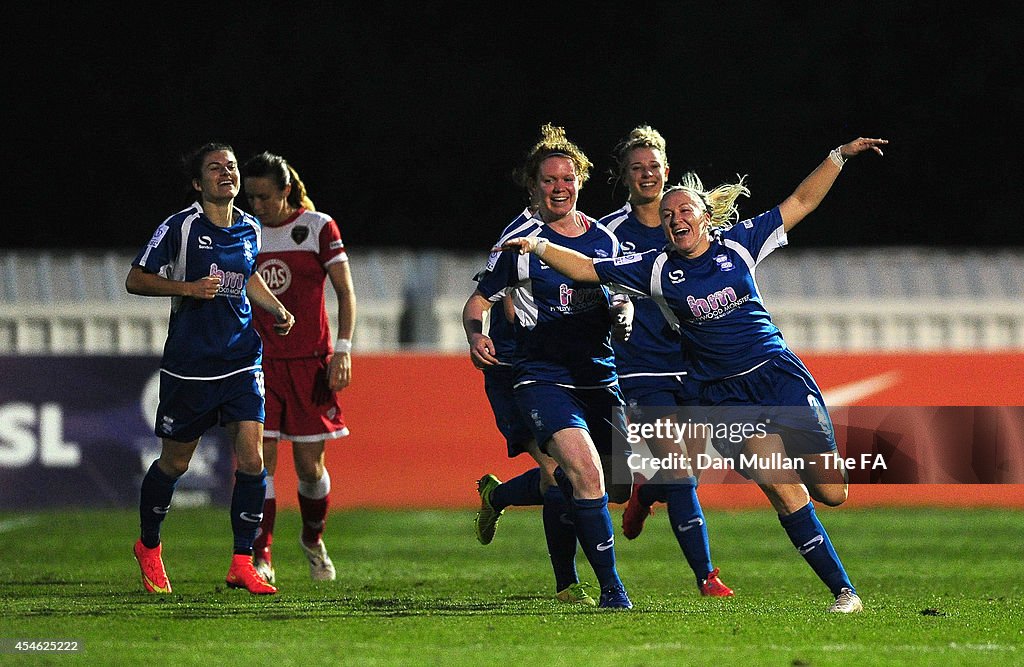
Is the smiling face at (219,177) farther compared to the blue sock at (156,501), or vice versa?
the blue sock at (156,501)

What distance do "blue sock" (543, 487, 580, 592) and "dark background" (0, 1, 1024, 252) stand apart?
13.4 metres

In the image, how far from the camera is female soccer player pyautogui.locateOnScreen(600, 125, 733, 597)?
6703mm

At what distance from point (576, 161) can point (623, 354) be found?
1089mm

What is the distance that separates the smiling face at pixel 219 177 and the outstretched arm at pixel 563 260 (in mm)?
1435

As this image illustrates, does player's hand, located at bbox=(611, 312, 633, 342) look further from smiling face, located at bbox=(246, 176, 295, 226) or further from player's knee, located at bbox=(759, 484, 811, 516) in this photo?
smiling face, located at bbox=(246, 176, 295, 226)

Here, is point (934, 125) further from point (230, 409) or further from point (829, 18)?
point (230, 409)

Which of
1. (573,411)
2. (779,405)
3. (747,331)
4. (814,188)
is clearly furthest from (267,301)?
(814,188)

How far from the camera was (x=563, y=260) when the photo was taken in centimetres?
611

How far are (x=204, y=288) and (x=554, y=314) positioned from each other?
1556 millimetres

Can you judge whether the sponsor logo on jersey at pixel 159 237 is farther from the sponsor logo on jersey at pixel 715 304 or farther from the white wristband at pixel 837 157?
the white wristband at pixel 837 157

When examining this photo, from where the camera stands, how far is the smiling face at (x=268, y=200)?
7.59 meters

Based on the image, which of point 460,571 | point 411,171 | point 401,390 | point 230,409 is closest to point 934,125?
point 411,171

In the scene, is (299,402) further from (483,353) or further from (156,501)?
(483,353)

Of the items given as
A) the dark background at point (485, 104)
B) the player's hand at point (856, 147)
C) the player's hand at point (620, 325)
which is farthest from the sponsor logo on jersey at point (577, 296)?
the dark background at point (485, 104)
